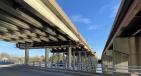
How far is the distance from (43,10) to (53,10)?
3.41 meters

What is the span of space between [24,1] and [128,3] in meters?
8.11

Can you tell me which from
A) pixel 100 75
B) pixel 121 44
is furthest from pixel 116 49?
pixel 100 75

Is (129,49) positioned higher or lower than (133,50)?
higher

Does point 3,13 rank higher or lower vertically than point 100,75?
higher

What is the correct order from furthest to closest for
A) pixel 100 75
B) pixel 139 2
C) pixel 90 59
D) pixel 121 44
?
pixel 90 59
pixel 121 44
pixel 100 75
pixel 139 2

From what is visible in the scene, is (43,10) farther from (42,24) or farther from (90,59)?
(90,59)

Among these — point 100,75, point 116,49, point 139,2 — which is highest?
point 139,2

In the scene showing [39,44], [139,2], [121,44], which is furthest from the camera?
[39,44]

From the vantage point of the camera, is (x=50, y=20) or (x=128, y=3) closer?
(x=128, y=3)

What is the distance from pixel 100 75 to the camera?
30.4m

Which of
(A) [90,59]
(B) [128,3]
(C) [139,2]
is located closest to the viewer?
(C) [139,2]

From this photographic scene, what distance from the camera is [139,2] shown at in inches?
792

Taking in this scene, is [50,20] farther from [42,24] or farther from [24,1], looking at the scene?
[24,1]

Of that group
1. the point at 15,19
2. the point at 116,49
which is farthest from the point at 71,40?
the point at 15,19
